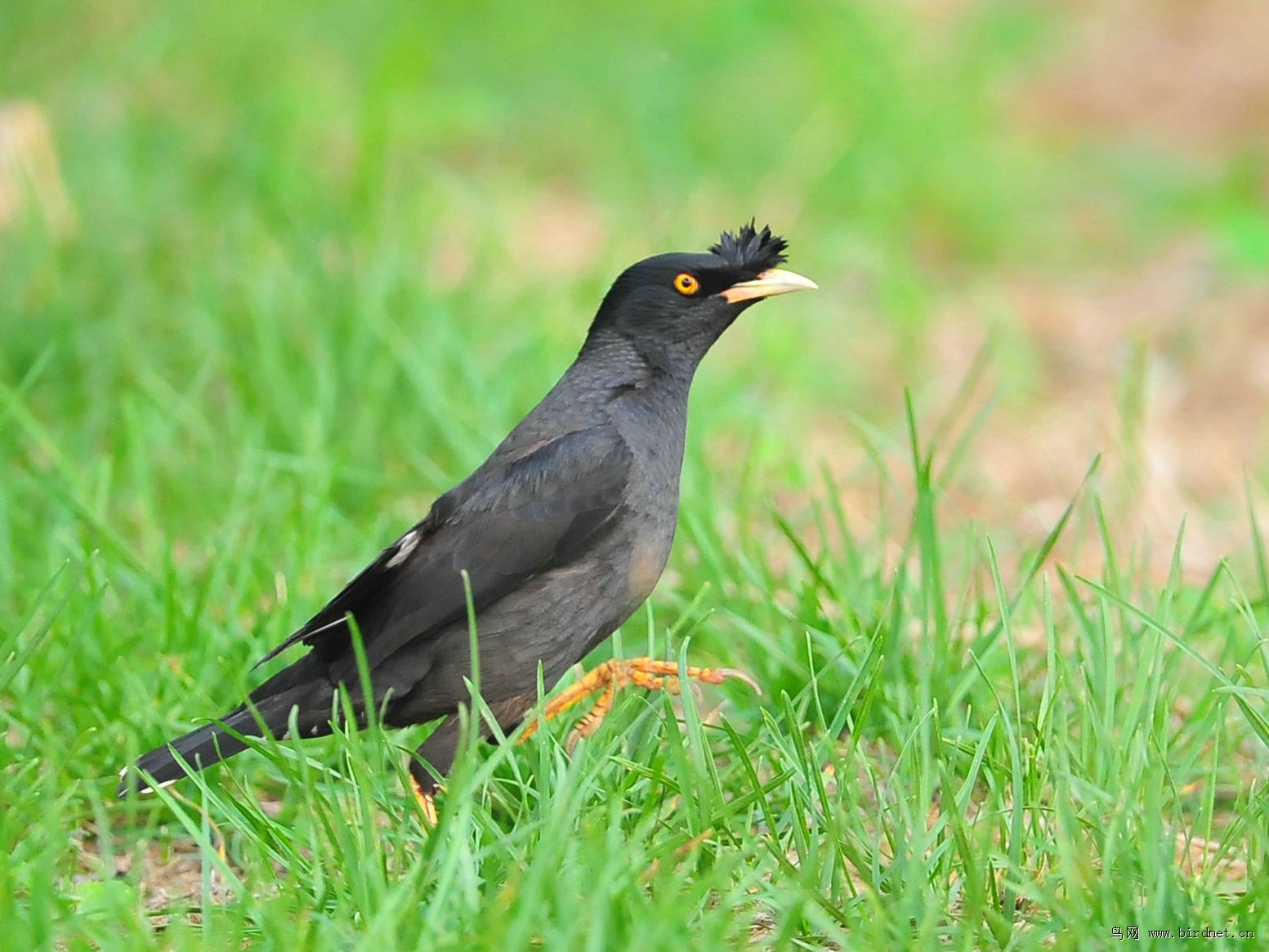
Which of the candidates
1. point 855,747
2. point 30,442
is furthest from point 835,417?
point 855,747

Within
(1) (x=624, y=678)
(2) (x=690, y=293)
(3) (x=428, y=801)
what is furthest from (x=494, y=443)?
(3) (x=428, y=801)

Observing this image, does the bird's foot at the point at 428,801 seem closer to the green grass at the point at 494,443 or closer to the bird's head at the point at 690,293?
the green grass at the point at 494,443

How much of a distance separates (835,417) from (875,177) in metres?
2.46

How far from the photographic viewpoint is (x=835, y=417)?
651cm

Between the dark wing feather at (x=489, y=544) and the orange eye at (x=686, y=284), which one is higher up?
the orange eye at (x=686, y=284)

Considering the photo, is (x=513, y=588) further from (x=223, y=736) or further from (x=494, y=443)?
(x=494, y=443)

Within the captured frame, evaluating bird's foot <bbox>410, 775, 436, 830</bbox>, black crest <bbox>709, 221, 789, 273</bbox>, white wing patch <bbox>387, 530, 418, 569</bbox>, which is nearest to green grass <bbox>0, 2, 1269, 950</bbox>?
bird's foot <bbox>410, 775, 436, 830</bbox>

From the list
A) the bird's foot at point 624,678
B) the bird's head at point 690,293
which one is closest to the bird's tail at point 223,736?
the bird's foot at point 624,678

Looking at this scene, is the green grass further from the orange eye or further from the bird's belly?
the orange eye

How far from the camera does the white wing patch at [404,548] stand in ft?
11.0

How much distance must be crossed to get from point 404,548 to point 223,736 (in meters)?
0.53

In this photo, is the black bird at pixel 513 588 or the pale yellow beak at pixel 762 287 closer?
the black bird at pixel 513 588

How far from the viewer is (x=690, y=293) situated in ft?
11.7

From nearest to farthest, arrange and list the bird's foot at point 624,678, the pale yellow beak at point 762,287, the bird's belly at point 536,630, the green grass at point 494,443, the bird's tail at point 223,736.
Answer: the green grass at point 494,443 → the bird's tail at point 223,736 → the bird's belly at point 536,630 → the bird's foot at point 624,678 → the pale yellow beak at point 762,287
